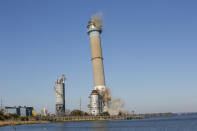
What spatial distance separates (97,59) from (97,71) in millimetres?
5357

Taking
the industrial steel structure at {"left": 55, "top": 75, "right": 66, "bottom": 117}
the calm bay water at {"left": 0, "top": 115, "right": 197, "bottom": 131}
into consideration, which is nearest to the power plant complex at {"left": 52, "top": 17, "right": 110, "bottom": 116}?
the industrial steel structure at {"left": 55, "top": 75, "right": 66, "bottom": 117}

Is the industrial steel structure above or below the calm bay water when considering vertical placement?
above

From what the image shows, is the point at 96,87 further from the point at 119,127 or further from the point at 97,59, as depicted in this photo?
the point at 119,127

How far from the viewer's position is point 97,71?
123688mm

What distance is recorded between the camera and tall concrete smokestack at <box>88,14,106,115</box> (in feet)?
391

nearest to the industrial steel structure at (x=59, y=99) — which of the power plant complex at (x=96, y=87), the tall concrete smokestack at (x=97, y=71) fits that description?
the power plant complex at (x=96, y=87)

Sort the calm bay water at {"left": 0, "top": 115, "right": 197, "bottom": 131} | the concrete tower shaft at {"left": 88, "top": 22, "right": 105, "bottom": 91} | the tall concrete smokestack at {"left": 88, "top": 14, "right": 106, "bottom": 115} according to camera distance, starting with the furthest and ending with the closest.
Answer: the concrete tower shaft at {"left": 88, "top": 22, "right": 105, "bottom": 91}
the tall concrete smokestack at {"left": 88, "top": 14, "right": 106, "bottom": 115}
the calm bay water at {"left": 0, "top": 115, "right": 197, "bottom": 131}

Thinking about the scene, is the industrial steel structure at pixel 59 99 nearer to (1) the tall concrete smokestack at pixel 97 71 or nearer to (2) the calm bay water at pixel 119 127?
(1) the tall concrete smokestack at pixel 97 71

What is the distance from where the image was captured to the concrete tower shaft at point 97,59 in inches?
4865

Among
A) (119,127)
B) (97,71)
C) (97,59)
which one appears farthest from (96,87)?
(119,127)

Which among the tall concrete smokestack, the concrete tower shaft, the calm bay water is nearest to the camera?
the calm bay water

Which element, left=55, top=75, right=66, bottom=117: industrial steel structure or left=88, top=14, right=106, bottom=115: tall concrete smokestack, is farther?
left=55, top=75, right=66, bottom=117: industrial steel structure

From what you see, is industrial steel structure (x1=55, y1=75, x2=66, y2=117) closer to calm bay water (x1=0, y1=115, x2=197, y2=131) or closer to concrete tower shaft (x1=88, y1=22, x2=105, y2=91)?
concrete tower shaft (x1=88, y1=22, x2=105, y2=91)

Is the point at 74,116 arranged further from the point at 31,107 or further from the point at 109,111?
the point at 31,107
